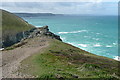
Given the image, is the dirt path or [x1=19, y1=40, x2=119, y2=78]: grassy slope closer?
[x1=19, y1=40, x2=119, y2=78]: grassy slope

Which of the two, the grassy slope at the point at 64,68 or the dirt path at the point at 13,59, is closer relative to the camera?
the grassy slope at the point at 64,68

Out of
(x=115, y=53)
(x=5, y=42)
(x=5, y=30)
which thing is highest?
(x=5, y=30)

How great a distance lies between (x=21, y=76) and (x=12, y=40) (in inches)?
2077

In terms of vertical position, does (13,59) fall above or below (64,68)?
below

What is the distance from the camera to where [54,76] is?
22.2 m

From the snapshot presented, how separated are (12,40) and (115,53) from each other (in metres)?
47.8

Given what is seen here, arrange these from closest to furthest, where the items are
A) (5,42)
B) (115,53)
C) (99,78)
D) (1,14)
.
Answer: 1. (99,78)
2. (5,42)
3. (115,53)
4. (1,14)

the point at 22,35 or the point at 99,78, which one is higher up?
the point at 22,35

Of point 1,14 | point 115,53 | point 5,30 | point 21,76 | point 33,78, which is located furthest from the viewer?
point 1,14

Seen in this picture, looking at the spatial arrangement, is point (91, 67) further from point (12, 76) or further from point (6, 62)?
point (6, 62)

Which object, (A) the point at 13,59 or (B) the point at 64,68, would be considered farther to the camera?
(A) the point at 13,59

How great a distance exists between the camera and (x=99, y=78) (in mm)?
21203

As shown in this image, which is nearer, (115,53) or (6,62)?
(6,62)

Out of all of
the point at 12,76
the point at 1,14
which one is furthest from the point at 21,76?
the point at 1,14
